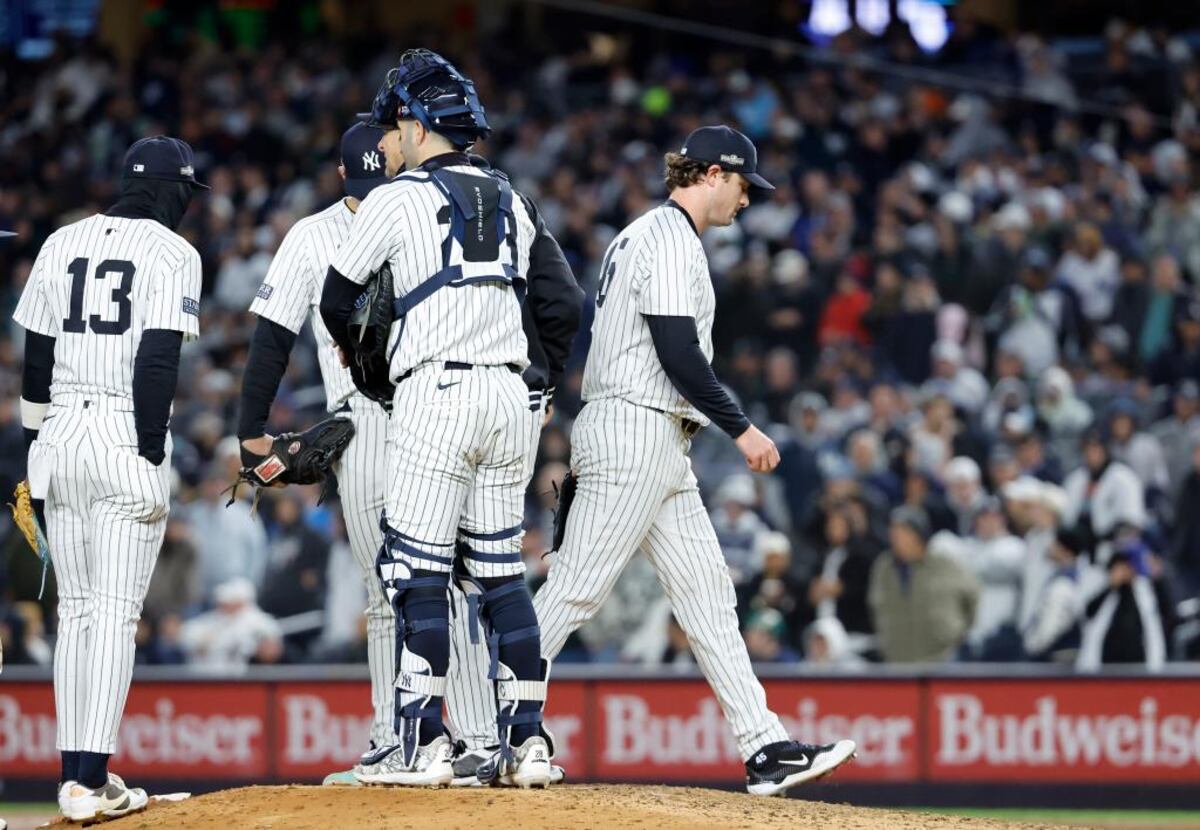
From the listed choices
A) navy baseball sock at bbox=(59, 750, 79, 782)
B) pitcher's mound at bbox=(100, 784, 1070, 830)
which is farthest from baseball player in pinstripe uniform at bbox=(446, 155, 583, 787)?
navy baseball sock at bbox=(59, 750, 79, 782)

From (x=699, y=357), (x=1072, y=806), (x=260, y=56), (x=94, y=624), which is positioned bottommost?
(x=1072, y=806)

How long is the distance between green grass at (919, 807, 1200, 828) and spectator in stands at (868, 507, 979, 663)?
3.39 feet

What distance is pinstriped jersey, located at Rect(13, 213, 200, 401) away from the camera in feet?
22.0

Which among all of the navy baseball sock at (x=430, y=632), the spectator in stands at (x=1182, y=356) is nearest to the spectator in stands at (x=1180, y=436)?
the spectator in stands at (x=1182, y=356)

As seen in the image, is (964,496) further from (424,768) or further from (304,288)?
(424,768)

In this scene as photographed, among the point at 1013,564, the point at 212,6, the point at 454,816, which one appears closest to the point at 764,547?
the point at 1013,564

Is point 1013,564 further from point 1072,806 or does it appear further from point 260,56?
point 260,56

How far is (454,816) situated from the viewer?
6.07 metres

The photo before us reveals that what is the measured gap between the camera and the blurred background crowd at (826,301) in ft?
41.7

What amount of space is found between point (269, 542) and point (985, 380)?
5176 mm

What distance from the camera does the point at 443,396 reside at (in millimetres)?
6215

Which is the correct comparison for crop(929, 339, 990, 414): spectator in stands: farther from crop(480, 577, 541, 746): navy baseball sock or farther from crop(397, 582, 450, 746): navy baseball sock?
crop(397, 582, 450, 746): navy baseball sock

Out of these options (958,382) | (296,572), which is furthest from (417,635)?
(958,382)

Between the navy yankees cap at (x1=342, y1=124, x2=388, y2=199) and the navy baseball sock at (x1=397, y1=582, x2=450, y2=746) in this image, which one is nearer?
the navy baseball sock at (x1=397, y1=582, x2=450, y2=746)
